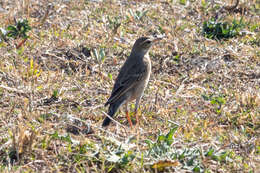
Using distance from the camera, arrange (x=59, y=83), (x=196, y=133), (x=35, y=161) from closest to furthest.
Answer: (x=35, y=161)
(x=196, y=133)
(x=59, y=83)

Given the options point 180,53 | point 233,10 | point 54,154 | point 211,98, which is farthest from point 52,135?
point 233,10

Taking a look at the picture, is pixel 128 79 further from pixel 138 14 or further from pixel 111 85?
pixel 138 14

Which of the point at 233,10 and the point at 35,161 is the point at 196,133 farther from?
the point at 233,10

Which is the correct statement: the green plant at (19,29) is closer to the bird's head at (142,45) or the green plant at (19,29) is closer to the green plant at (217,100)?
the bird's head at (142,45)

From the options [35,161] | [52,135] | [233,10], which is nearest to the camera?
[35,161]

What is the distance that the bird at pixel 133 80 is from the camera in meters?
6.50

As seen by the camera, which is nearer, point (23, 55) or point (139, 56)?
point (139, 56)

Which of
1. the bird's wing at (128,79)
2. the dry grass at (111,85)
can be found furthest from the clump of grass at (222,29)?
the bird's wing at (128,79)

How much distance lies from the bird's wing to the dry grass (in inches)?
15.2

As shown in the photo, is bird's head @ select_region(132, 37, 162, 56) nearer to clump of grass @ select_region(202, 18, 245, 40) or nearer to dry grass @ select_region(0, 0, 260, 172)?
dry grass @ select_region(0, 0, 260, 172)

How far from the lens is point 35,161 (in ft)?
16.9

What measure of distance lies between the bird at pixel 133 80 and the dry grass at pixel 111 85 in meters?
0.27

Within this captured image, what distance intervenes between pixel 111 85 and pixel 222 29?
2.83 meters

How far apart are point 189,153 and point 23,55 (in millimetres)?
4154
